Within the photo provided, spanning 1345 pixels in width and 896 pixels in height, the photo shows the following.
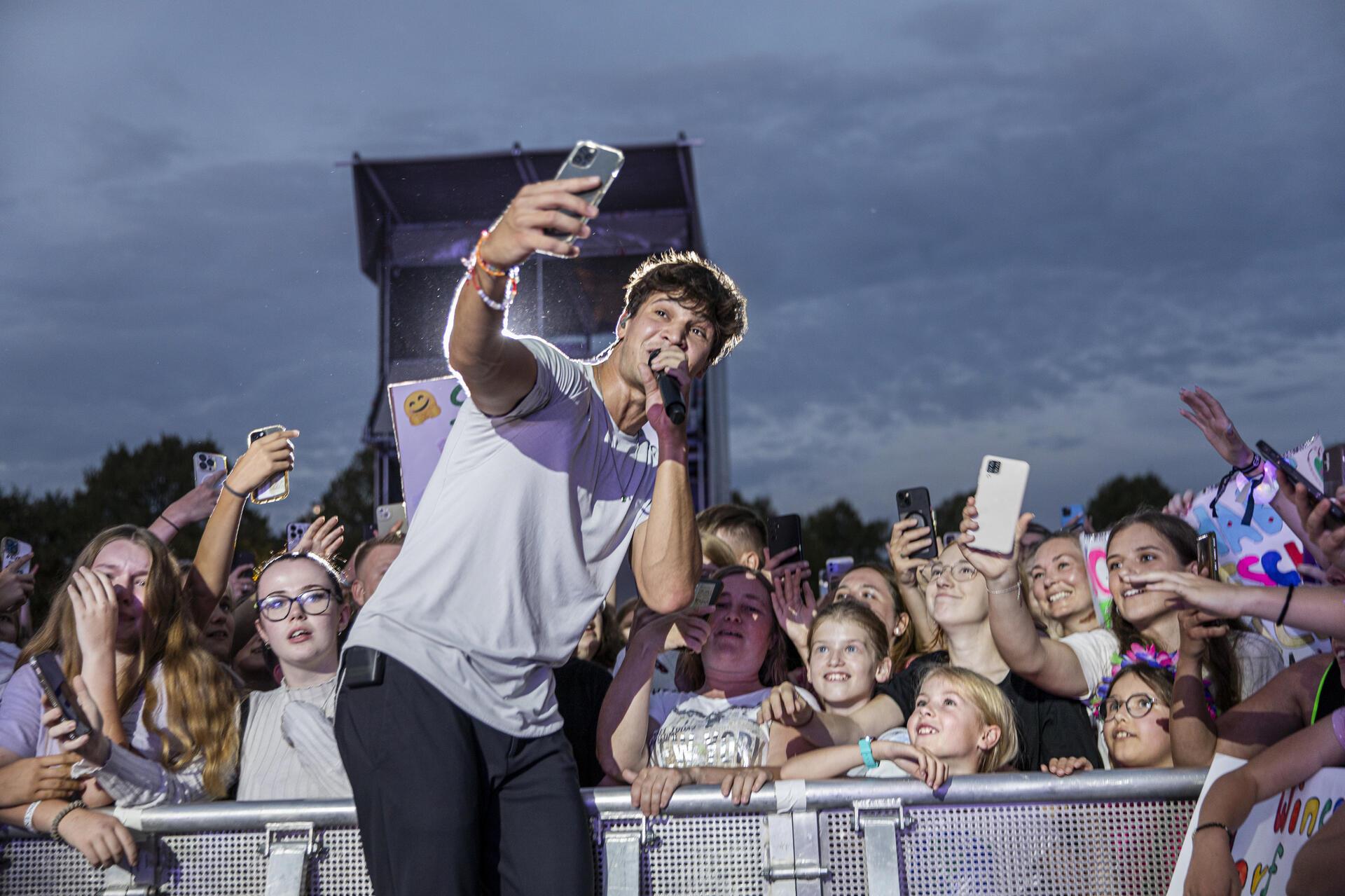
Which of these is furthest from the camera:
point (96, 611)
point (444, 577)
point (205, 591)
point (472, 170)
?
point (472, 170)

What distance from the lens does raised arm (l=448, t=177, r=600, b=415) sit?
1925 mm

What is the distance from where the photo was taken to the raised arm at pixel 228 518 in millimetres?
3783

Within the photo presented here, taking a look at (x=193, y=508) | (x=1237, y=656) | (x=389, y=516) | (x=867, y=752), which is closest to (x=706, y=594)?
(x=867, y=752)

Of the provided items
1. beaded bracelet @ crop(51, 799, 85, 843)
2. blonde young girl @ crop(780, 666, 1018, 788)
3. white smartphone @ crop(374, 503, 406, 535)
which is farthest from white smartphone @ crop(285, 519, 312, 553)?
blonde young girl @ crop(780, 666, 1018, 788)

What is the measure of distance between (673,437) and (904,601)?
2429mm

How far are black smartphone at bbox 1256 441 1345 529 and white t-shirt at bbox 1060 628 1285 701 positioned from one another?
1.38 ft

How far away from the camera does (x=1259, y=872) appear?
2484mm

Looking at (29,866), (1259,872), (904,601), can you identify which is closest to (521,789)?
(29,866)

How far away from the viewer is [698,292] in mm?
2570

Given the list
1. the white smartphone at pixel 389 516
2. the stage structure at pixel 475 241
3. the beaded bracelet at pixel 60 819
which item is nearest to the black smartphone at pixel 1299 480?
the beaded bracelet at pixel 60 819

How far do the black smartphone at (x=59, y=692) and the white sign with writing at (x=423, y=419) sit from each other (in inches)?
99.0

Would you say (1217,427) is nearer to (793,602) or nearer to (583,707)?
(793,602)

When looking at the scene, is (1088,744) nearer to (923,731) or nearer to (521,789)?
(923,731)

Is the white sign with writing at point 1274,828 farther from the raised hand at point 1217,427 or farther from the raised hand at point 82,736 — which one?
the raised hand at point 82,736
